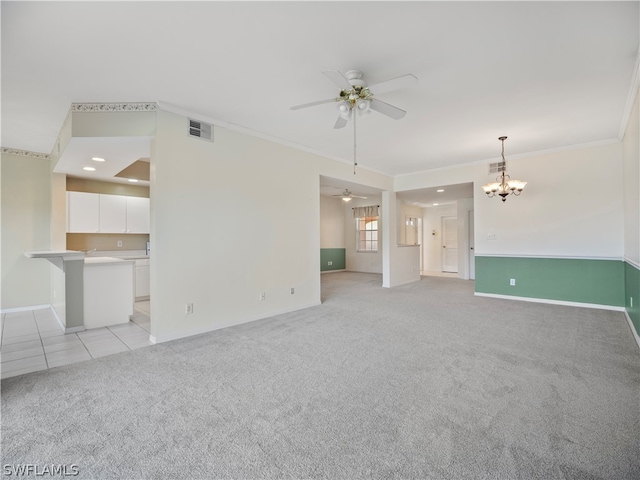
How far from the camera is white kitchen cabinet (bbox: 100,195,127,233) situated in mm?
5539

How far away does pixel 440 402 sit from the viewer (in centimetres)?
211

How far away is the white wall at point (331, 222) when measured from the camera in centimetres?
1059

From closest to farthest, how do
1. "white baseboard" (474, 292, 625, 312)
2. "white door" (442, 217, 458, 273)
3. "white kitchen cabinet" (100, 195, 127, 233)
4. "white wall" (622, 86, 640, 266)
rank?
"white wall" (622, 86, 640, 266), "white baseboard" (474, 292, 625, 312), "white kitchen cabinet" (100, 195, 127, 233), "white door" (442, 217, 458, 273)

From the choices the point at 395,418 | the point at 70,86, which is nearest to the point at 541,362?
the point at 395,418

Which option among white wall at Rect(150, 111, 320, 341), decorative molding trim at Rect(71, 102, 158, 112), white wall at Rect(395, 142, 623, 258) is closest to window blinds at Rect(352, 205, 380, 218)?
white wall at Rect(395, 142, 623, 258)

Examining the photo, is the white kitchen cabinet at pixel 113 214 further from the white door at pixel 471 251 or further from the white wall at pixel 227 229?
the white door at pixel 471 251

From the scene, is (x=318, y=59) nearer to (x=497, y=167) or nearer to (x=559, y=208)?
(x=497, y=167)

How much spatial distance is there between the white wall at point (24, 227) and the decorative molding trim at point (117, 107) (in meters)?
2.77

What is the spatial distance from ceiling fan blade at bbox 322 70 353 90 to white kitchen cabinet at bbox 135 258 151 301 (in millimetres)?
5212

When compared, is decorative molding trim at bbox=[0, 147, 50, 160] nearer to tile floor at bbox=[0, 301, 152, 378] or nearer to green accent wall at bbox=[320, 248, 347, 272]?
tile floor at bbox=[0, 301, 152, 378]

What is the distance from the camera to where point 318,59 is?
2.55 metres

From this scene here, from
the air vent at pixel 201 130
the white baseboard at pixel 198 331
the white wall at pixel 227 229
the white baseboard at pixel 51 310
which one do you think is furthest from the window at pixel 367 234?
the white baseboard at pixel 51 310

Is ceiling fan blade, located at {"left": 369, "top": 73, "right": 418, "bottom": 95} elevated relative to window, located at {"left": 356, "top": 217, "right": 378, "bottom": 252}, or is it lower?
elevated

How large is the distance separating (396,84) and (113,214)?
18.6 ft
